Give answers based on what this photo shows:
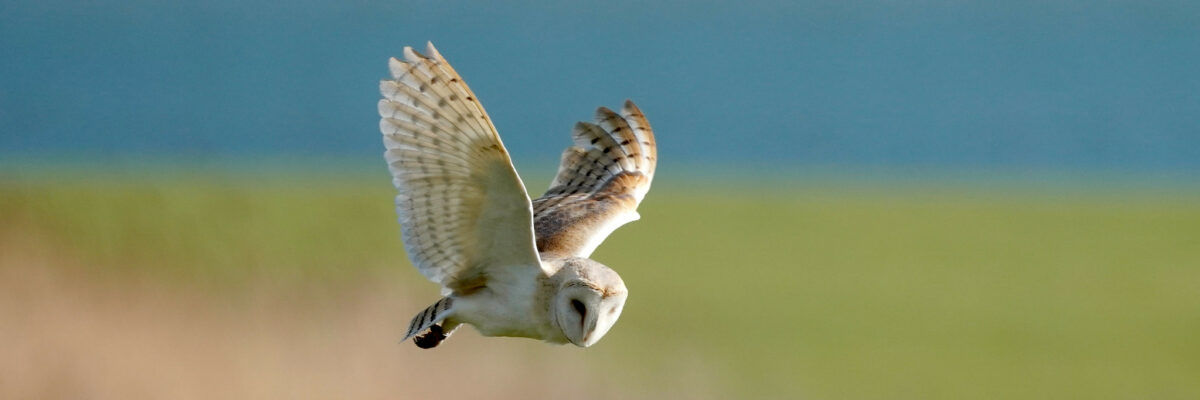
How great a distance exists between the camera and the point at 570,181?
4508 mm

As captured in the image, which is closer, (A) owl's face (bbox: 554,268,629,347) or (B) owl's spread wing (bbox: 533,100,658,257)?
(A) owl's face (bbox: 554,268,629,347)

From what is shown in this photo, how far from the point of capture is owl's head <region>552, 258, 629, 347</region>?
3.03 m

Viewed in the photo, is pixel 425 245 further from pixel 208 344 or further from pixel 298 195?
pixel 298 195

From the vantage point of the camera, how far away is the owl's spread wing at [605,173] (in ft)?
13.4

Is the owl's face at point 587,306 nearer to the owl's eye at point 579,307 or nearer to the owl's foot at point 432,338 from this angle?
the owl's eye at point 579,307

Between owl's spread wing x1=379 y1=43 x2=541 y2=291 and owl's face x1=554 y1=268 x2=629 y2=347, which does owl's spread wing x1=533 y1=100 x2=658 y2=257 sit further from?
owl's face x1=554 y1=268 x2=629 y2=347

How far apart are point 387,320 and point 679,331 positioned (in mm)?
8100

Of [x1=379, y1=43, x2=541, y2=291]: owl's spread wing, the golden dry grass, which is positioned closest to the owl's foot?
[x1=379, y1=43, x2=541, y2=291]: owl's spread wing

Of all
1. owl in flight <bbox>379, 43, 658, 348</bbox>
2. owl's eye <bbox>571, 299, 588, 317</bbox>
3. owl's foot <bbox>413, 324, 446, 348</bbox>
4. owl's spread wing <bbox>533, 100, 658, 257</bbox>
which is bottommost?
owl's foot <bbox>413, 324, 446, 348</bbox>

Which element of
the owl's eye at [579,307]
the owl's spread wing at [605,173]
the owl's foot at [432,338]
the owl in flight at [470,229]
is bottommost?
the owl's foot at [432,338]

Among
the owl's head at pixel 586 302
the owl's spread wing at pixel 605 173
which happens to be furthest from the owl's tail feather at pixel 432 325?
the owl's spread wing at pixel 605 173

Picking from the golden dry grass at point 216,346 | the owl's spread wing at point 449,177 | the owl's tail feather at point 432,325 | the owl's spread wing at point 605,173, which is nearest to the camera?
the owl's spread wing at point 449,177

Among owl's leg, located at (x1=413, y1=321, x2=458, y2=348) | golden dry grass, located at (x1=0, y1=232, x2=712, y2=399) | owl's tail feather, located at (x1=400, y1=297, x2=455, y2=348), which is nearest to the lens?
owl's tail feather, located at (x1=400, y1=297, x2=455, y2=348)

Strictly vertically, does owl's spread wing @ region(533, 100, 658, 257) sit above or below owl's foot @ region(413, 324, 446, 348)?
above
